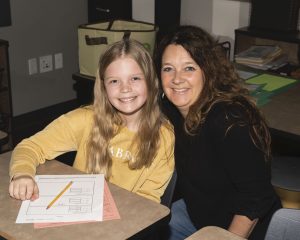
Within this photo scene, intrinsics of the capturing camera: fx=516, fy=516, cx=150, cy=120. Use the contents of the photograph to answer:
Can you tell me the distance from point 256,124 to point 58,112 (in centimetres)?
286

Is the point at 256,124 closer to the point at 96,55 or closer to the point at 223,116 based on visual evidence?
the point at 223,116

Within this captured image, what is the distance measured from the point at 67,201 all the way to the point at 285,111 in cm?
120

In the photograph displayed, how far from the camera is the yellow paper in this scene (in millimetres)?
2602

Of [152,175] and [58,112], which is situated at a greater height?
[152,175]

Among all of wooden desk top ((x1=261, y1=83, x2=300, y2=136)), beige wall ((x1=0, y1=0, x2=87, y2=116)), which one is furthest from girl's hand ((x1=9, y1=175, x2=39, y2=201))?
beige wall ((x1=0, y1=0, x2=87, y2=116))

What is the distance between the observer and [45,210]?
1431 mm

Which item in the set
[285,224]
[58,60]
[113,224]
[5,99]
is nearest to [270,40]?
[58,60]

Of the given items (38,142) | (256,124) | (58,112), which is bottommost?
(58,112)

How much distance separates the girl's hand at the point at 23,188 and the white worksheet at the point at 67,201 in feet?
0.05

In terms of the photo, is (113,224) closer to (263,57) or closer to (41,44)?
(263,57)

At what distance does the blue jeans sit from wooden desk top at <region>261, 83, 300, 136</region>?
0.52m

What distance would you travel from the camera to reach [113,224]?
1.38m

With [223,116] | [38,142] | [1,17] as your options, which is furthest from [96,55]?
[223,116]

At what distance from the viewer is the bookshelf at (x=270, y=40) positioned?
3.19 m
